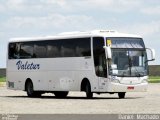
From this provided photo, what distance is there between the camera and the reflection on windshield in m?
33.4

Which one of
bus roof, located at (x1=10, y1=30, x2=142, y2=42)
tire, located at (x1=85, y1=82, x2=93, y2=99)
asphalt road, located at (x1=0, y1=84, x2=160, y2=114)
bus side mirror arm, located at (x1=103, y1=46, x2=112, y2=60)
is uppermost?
bus roof, located at (x1=10, y1=30, x2=142, y2=42)

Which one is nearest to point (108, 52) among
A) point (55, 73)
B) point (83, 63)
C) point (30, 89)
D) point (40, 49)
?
point (83, 63)

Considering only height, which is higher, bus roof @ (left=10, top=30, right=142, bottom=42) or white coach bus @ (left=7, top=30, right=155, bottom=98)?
bus roof @ (left=10, top=30, right=142, bottom=42)

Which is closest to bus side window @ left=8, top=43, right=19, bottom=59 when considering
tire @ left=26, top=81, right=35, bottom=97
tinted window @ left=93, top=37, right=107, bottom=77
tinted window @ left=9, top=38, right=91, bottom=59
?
tinted window @ left=9, top=38, right=91, bottom=59

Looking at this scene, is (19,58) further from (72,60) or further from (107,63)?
(107,63)

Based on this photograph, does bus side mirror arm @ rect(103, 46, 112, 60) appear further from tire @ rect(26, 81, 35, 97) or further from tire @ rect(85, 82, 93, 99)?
tire @ rect(26, 81, 35, 97)

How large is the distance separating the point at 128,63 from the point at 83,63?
7.99 ft

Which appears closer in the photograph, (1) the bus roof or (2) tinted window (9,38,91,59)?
(1) the bus roof

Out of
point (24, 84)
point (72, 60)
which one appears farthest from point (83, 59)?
point (24, 84)

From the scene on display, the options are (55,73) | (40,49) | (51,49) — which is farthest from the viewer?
(40,49)

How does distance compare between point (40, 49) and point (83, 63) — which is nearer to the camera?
point (83, 63)

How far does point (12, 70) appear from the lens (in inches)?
1583

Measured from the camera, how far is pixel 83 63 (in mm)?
34750

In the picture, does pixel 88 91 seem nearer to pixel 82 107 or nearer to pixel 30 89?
pixel 30 89
